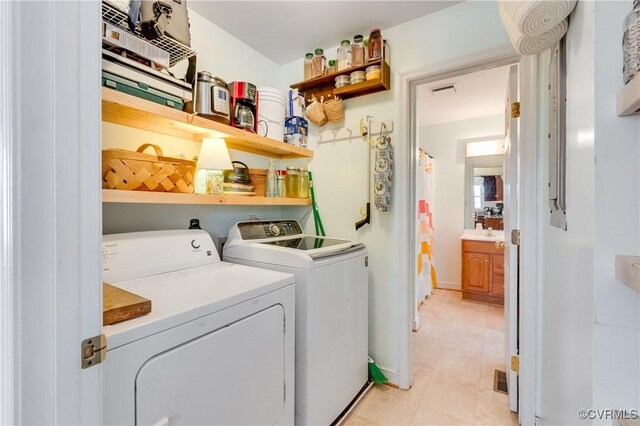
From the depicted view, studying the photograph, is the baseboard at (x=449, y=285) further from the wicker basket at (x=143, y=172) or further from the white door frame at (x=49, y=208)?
the white door frame at (x=49, y=208)

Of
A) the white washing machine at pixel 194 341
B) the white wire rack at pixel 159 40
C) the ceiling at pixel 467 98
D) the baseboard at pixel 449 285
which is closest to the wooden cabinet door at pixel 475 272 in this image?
the baseboard at pixel 449 285

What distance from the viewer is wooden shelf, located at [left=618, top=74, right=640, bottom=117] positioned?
0.49 m

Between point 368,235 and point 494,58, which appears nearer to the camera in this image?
point 494,58

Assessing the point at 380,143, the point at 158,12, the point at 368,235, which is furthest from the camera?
the point at 368,235

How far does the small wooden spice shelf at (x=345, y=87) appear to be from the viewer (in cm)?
189

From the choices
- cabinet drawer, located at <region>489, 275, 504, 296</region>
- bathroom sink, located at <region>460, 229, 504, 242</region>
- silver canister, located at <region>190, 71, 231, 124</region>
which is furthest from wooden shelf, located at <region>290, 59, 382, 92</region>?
cabinet drawer, located at <region>489, 275, 504, 296</region>

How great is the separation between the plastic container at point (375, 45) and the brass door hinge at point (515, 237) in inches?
55.9

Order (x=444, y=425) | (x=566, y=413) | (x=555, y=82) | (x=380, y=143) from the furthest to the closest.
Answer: (x=380, y=143), (x=444, y=425), (x=555, y=82), (x=566, y=413)

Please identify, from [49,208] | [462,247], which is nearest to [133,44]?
[49,208]

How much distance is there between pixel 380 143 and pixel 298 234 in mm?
937

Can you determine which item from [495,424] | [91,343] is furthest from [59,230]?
[495,424]

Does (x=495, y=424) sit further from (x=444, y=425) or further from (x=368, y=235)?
(x=368, y=235)

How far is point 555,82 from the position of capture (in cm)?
111

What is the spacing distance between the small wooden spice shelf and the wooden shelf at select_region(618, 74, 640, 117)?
1.48 meters
